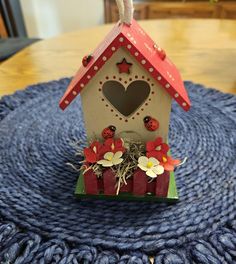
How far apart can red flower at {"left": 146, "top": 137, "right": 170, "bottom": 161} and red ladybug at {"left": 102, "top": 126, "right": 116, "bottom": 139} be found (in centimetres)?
7

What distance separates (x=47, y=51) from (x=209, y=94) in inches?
23.6

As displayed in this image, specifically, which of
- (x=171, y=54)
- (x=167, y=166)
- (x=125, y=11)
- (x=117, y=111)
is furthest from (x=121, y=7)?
(x=171, y=54)

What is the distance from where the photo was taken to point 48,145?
72 centimetres

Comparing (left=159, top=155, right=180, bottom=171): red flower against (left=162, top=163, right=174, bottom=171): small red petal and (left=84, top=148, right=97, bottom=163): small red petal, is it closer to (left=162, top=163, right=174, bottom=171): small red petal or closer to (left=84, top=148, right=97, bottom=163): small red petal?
(left=162, top=163, right=174, bottom=171): small red petal

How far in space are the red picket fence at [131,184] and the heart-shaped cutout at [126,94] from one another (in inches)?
5.5

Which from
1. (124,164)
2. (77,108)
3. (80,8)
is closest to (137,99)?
(124,164)

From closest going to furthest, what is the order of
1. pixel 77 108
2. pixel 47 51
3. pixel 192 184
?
1. pixel 192 184
2. pixel 77 108
3. pixel 47 51

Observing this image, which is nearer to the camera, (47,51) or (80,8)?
(47,51)

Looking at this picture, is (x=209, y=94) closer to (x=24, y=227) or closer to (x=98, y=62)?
(x=98, y=62)

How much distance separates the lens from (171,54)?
1.04 meters

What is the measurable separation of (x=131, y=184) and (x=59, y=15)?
2082mm

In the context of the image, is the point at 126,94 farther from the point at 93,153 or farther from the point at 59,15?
the point at 59,15

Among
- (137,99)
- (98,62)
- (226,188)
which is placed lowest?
(226,188)

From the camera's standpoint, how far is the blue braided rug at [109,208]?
1.53 ft
